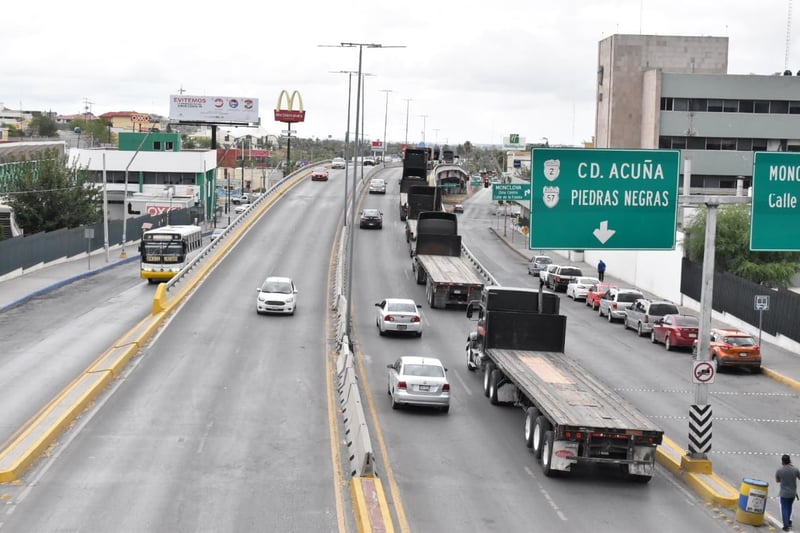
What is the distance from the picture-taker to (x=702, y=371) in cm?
2227

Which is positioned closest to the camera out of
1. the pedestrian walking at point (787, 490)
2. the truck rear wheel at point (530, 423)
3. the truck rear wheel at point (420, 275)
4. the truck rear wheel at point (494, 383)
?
the pedestrian walking at point (787, 490)

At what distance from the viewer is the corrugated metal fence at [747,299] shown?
39.2 metres

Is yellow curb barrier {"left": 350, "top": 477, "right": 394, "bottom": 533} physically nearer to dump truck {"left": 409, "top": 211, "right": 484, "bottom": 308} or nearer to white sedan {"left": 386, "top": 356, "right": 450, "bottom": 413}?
white sedan {"left": 386, "top": 356, "right": 450, "bottom": 413}

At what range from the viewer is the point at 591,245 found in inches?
858

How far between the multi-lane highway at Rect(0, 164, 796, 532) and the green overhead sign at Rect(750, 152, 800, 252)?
526 cm

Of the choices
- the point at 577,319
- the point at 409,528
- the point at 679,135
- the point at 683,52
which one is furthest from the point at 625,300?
the point at 683,52

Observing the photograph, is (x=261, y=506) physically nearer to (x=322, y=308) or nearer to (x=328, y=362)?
(x=328, y=362)

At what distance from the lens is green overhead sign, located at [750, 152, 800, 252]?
21625 millimetres

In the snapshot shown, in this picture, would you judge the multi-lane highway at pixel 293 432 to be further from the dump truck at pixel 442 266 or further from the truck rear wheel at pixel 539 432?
the dump truck at pixel 442 266

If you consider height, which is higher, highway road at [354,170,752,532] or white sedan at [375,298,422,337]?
white sedan at [375,298,422,337]

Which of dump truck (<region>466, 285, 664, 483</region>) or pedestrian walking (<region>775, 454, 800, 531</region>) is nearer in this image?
pedestrian walking (<region>775, 454, 800, 531</region>)

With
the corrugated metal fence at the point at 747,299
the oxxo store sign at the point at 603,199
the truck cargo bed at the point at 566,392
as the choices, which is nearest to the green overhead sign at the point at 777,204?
the oxxo store sign at the point at 603,199

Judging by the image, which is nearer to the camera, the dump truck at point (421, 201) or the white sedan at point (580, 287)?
the white sedan at point (580, 287)

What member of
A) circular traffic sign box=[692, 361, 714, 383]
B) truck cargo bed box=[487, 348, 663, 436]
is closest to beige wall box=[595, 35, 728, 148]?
truck cargo bed box=[487, 348, 663, 436]
